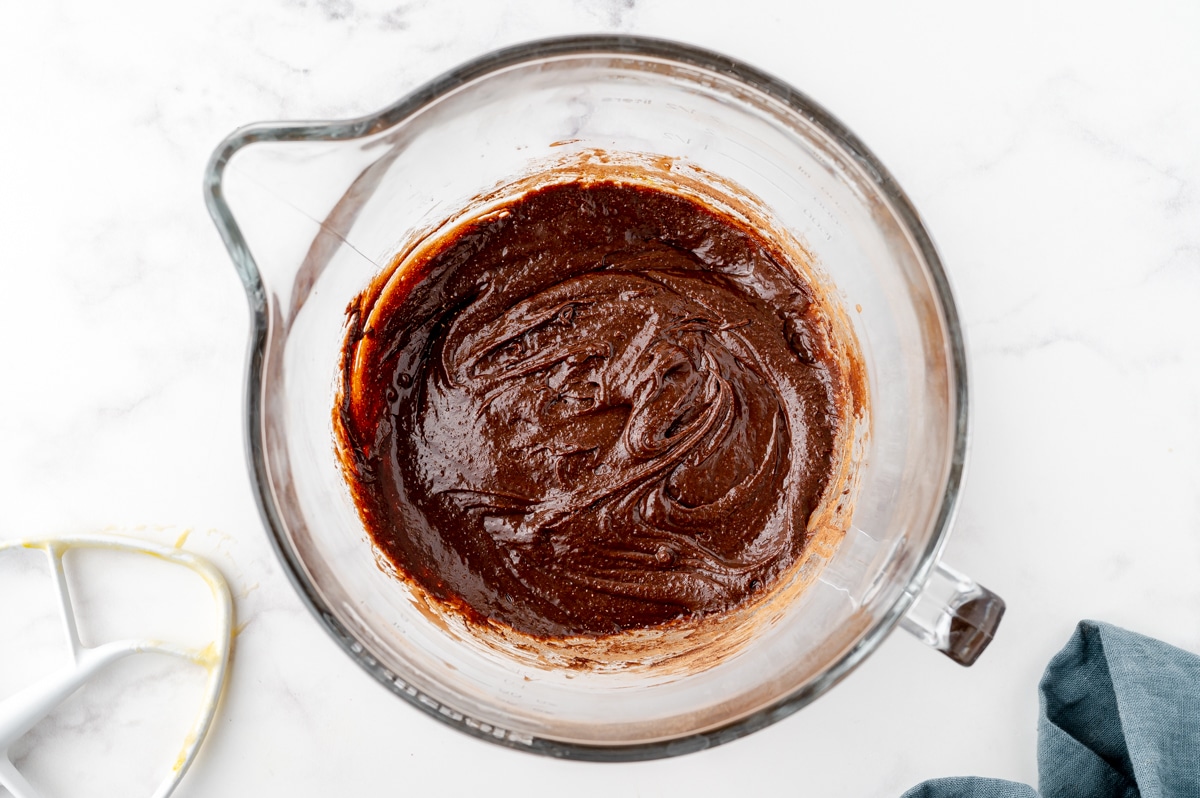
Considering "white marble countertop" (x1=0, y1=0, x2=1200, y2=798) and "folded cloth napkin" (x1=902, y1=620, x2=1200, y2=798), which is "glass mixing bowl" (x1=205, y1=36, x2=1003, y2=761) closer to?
"white marble countertop" (x1=0, y1=0, x2=1200, y2=798)

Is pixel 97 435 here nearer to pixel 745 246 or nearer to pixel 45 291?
pixel 45 291

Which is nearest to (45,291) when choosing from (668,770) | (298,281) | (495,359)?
(298,281)

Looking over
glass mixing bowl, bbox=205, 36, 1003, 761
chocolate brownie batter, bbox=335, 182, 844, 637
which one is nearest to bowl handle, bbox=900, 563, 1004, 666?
glass mixing bowl, bbox=205, 36, 1003, 761

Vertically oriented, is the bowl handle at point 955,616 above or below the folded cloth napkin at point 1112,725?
below

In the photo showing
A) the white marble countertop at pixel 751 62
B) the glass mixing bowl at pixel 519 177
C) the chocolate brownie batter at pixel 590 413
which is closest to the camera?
the glass mixing bowl at pixel 519 177

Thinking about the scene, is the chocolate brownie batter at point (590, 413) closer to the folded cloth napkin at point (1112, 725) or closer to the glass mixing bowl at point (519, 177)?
the glass mixing bowl at point (519, 177)

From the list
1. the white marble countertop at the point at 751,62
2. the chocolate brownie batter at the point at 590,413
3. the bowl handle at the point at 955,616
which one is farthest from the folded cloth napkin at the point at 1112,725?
the chocolate brownie batter at the point at 590,413

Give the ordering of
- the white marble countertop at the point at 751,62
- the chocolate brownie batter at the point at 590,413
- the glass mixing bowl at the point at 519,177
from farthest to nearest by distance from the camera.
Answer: the white marble countertop at the point at 751,62 < the chocolate brownie batter at the point at 590,413 < the glass mixing bowl at the point at 519,177

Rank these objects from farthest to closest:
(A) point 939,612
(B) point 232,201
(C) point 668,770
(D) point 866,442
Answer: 1. (C) point 668,770
2. (D) point 866,442
3. (A) point 939,612
4. (B) point 232,201
